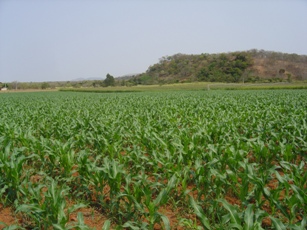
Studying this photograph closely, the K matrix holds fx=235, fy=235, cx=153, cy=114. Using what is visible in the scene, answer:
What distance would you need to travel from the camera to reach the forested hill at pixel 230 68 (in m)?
85.8

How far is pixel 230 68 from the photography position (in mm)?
87688

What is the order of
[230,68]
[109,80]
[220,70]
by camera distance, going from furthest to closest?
[220,70]
[109,80]
[230,68]

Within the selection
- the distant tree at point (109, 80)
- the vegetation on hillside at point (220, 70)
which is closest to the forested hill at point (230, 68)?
the vegetation on hillside at point (220, 70)

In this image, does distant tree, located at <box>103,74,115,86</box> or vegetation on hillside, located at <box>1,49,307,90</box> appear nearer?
vegetation on hillside, located at <box>1,49,307,90</box>

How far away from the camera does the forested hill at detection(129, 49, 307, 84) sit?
85.8m

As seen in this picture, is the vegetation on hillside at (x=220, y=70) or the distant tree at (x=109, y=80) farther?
the distant tree at (x=109, y=80)

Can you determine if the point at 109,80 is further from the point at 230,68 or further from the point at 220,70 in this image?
the point at 230,68

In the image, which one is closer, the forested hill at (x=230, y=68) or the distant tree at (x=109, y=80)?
the forested hill at (x=230, y=68)

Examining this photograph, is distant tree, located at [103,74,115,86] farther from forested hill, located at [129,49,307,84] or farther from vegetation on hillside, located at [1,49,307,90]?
forested hill, located at [129,49,307,84]

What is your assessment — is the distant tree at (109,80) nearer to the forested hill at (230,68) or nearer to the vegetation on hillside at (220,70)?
the vegetation on hillside at (220,70)

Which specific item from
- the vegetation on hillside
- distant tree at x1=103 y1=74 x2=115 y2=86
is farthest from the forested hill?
distant tree at x1=103 y1=74 x2=115 y2=86

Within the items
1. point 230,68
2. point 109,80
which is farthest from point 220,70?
point 109,80

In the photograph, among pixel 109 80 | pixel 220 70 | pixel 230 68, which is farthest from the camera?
pixel 220 70

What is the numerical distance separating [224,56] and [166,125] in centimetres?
9839
